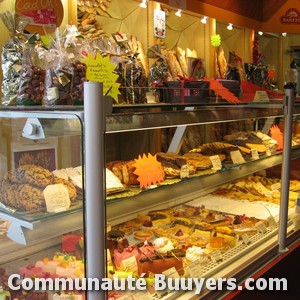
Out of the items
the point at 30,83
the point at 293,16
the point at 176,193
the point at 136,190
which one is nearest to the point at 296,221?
the point at 176,193

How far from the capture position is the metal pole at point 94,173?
1023mm

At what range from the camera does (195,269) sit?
5.37 ft

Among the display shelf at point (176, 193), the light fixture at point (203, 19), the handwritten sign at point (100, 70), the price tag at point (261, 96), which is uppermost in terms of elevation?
the light fixture at point (203, 19)

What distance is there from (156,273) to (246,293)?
37 centimetres

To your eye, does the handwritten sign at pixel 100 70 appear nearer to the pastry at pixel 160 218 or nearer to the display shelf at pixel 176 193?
the display shelf at pixel 176 193

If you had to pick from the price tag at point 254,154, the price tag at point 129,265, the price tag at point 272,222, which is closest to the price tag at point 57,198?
the price tag at point 129,265

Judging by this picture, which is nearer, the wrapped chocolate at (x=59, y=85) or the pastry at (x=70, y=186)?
the pastry at (x=70, y=186)

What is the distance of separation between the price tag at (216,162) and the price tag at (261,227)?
1.09 ft

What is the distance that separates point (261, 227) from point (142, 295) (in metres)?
0.90

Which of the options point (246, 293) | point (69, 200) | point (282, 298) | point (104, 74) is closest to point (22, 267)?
point (69, 200)

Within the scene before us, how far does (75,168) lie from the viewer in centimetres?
120

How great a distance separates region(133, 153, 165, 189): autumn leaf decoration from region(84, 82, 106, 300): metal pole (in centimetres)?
66

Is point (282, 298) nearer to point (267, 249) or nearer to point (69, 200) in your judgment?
point (267, 249)

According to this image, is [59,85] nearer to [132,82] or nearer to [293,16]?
[132,82]
